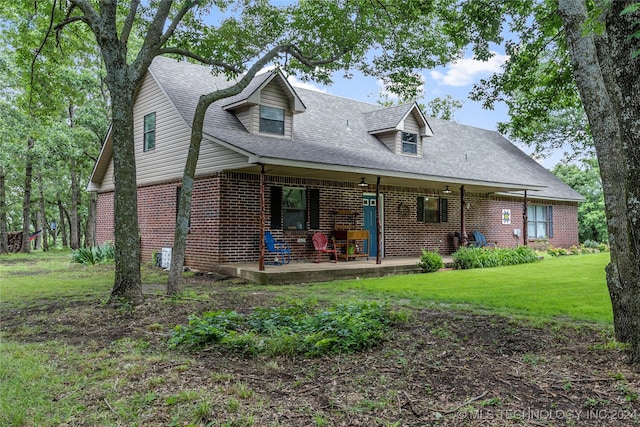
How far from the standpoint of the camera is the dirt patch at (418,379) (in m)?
3.26

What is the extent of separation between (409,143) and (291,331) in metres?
12.9

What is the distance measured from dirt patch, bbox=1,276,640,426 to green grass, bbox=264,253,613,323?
1363mm

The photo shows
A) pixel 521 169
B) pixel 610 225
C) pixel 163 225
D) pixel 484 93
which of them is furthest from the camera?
pixel 521 169

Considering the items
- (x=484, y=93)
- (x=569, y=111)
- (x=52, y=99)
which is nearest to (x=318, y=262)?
(x=484, y=93)

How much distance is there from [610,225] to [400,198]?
40.3ft

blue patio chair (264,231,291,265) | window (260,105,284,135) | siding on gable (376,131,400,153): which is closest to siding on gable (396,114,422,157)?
siding on gable (376,131,400,153)

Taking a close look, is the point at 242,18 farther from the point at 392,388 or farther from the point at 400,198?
the point at 392,388

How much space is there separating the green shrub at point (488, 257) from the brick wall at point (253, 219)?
7.74 ft

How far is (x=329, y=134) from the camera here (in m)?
15.4

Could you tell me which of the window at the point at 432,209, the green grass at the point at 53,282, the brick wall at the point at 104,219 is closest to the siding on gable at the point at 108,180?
the brick wall at the point at 104,219

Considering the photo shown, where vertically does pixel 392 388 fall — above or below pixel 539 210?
below

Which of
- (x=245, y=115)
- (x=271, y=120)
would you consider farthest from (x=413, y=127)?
(x=245, y=115)

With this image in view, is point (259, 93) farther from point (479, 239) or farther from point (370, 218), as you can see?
point (479, 239)

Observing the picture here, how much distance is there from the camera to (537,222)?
74.4 ft
